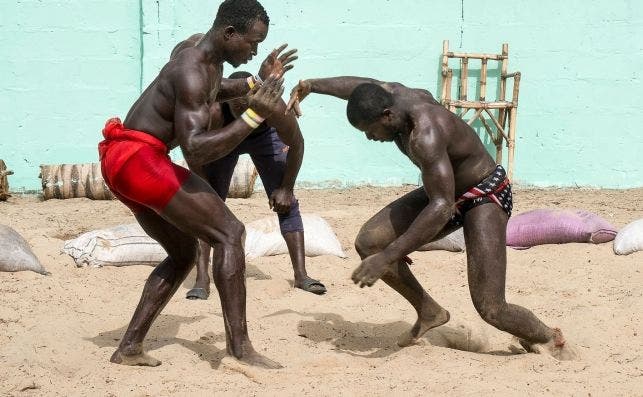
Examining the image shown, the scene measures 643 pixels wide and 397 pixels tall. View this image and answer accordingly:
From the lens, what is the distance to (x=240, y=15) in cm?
472

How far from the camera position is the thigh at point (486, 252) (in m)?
4.89

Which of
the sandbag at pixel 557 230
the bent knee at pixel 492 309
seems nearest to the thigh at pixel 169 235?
the bent knee at pixel 492 309

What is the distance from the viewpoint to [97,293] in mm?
6520

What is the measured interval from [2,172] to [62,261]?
120 inches

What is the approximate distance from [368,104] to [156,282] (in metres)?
1.46

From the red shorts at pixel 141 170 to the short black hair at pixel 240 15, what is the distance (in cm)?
69

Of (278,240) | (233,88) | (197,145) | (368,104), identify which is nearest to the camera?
(197,145)

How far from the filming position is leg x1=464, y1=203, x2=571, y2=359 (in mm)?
4891

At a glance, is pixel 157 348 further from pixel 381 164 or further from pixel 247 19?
pixel 381 164

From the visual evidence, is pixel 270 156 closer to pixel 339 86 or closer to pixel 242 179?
pixel 339 86

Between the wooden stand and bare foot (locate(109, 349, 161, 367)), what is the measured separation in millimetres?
5227

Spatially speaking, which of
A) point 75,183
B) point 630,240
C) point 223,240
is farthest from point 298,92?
point 75,183

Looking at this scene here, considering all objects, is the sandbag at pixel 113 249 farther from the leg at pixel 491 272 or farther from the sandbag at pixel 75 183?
the leg at pixel 491 272

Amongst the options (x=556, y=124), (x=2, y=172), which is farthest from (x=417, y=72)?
(x=2, y=172)
